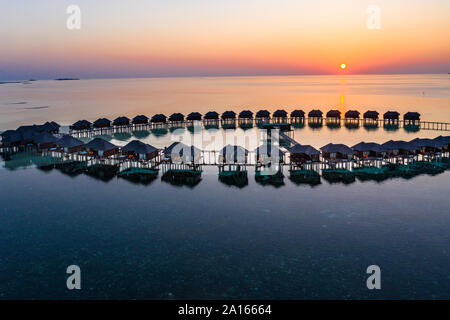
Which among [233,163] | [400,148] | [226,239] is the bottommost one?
[226,239]

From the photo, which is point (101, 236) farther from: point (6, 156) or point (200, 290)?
point (6, 156)

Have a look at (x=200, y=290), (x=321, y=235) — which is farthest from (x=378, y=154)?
(x=200, y=290)

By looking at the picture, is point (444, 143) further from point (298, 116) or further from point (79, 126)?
point (79, 126)

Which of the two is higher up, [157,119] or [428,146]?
[157,119]

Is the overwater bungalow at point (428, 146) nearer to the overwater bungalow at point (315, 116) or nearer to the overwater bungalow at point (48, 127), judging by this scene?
the overwater bungalow at point (315, 116)

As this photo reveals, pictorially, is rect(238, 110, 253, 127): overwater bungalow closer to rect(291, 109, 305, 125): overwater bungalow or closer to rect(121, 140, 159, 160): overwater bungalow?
rect(291, 109, 305, 125): overwater bungalow

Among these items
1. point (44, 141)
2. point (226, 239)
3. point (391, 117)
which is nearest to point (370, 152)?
point (226, 239)
